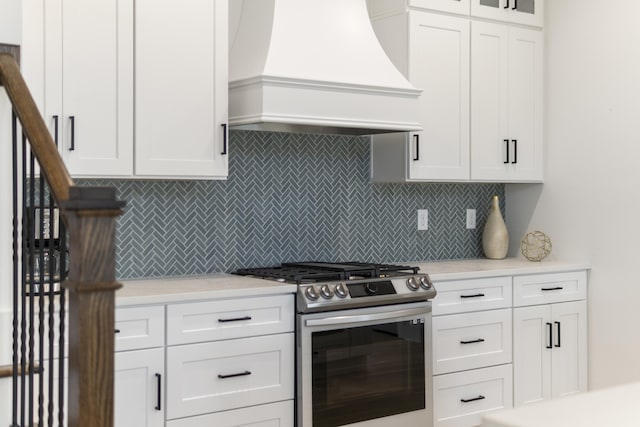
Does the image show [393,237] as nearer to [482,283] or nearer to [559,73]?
[482,283]

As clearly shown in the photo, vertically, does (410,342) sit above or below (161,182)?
below

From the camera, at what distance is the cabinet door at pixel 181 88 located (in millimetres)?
3430

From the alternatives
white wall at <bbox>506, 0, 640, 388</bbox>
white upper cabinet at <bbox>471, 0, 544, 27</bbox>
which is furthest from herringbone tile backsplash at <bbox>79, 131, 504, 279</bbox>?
white upper cabinet at <bbox>471, 0, 544, 27</bbox>

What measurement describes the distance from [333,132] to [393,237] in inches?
29.5

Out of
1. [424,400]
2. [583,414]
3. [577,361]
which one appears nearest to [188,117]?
[424,400]

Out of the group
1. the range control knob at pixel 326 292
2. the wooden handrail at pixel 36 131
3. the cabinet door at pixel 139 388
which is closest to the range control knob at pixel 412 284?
the range control knob at pixel 326 292

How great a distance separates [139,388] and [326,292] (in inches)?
34.0

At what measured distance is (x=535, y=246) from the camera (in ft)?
15.6

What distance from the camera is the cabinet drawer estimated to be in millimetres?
4051

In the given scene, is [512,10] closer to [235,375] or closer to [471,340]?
[471,340]

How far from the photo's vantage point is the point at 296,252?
4.27 meters

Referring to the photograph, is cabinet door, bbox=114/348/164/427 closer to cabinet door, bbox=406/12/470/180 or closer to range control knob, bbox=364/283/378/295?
range control knob, bbox=364/283/378/295

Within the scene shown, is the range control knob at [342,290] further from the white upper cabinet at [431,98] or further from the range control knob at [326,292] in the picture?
the white upper cabinet at [431,98]

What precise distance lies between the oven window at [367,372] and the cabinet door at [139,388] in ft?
2.21
